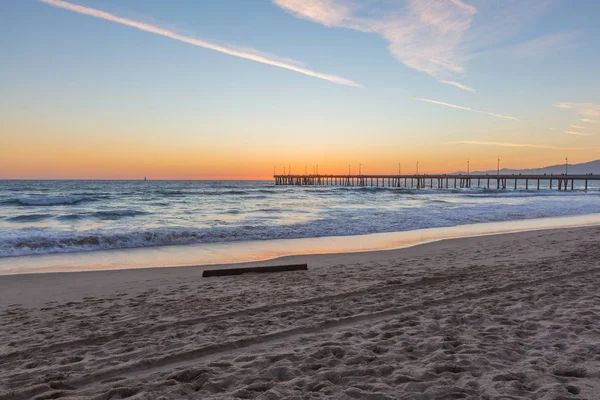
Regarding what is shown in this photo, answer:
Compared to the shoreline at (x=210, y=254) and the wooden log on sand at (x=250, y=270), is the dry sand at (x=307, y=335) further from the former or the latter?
the shoreline at (x=210, y=254)

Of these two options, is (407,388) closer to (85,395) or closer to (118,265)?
(85,395)

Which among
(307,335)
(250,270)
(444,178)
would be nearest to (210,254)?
(250,270)

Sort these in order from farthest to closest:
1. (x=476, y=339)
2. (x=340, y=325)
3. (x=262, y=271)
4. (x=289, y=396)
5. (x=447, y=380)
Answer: (x=262, y=271) < (x=340, y=325) < (x=476, y=339) < (x=447, y=380) < (x=289, y=396)

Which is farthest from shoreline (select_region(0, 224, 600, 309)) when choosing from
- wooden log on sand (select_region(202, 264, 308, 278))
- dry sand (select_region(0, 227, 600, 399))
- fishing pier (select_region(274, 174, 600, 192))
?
fishing pier (select_region(274, 174, 600, 192))

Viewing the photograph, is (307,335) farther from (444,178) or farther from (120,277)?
(444,178)

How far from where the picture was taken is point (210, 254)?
11648 millimetres

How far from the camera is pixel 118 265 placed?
391 inches

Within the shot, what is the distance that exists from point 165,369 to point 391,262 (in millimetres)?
6737

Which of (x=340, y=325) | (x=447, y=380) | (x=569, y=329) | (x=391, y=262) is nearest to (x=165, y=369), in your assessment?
(x=340, y=325)

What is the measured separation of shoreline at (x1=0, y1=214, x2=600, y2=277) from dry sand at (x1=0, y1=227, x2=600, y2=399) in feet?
4.43

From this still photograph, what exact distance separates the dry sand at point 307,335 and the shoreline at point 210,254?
4.43 ft

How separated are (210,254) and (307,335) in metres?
7.42

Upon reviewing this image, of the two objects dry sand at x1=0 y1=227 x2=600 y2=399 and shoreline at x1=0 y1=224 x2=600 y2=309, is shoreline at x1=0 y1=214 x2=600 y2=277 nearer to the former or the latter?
shoreline at x1=0 y1=224 x2=600 y2=309

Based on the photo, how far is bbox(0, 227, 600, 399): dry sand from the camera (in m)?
3.42
